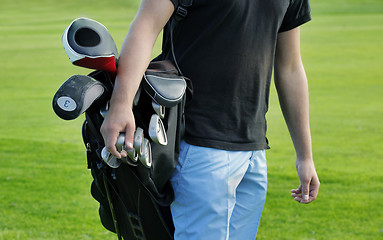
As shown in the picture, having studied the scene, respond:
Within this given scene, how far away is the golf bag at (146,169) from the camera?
1.74 m

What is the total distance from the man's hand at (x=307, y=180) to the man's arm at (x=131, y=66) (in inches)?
33.5

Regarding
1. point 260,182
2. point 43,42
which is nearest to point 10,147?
point 260,182

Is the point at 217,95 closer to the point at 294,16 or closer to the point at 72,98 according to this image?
the point at 294,16

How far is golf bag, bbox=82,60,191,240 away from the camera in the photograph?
174 cm

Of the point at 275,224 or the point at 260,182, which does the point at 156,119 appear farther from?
the point at 275,224

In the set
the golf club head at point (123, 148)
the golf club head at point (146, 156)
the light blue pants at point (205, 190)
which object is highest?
the golf club head at point (123, 148)

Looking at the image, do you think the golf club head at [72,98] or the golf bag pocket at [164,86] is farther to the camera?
the golf bag pocket at [164,86]

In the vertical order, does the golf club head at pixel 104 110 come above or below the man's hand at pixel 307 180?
above

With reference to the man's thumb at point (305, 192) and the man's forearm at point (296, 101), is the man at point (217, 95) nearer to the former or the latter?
the man's forearm at point (296, 101)

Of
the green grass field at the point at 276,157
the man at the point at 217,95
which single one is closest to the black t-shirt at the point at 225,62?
the man at the point at 217,95

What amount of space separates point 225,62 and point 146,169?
42 cm

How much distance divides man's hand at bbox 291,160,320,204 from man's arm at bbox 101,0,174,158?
850 mm

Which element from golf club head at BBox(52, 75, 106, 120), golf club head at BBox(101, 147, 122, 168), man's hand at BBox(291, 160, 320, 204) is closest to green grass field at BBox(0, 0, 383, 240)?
man's hand at BBox(291, 160, 320, 204)

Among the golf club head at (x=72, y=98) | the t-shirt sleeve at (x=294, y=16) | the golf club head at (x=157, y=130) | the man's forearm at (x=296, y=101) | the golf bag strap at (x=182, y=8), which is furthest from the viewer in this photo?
the man's forearm at (x=296, y=101)
